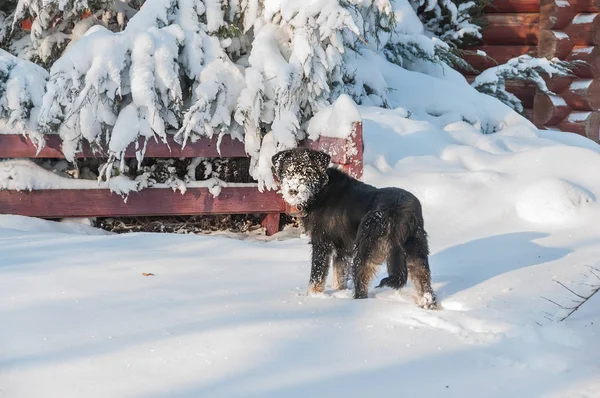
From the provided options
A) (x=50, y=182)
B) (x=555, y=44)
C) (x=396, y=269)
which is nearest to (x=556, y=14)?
(x=555, y=44)

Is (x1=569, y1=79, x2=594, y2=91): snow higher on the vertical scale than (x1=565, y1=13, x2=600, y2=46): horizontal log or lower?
lower

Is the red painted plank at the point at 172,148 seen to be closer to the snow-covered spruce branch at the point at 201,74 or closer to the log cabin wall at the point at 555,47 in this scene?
the snow-covered spruce branch at the point at 201,74

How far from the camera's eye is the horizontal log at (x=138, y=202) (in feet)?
19.9

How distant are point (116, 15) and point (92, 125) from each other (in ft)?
6.22

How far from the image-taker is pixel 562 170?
241 inches

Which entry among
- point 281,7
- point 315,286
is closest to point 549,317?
point 315,286

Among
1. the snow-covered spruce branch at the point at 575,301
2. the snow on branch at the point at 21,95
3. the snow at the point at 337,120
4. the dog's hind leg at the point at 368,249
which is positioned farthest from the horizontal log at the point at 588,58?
the snow on branch at the point at 21,95

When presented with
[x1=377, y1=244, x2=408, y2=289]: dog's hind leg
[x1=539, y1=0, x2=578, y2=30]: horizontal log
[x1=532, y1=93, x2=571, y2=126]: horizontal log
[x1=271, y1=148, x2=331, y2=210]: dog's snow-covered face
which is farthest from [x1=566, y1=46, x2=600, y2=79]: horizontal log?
[x1=377, y1=244, x2=408, y2=289]: dog's hind leg

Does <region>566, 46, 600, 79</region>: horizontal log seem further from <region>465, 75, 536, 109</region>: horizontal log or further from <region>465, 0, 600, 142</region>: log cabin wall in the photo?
<region>465, 75, 536, 109</region>: horizontal log

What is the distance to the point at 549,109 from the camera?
1089 cm

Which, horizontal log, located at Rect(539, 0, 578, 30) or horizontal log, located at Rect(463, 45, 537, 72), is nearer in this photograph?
horizontal log, located at Rect(539, 0, 578, 30)

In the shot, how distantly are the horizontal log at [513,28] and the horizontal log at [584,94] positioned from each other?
3.50 feet

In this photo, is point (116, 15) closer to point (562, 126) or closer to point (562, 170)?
point (562, 170)

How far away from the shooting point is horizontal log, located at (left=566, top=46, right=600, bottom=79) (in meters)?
10.7
